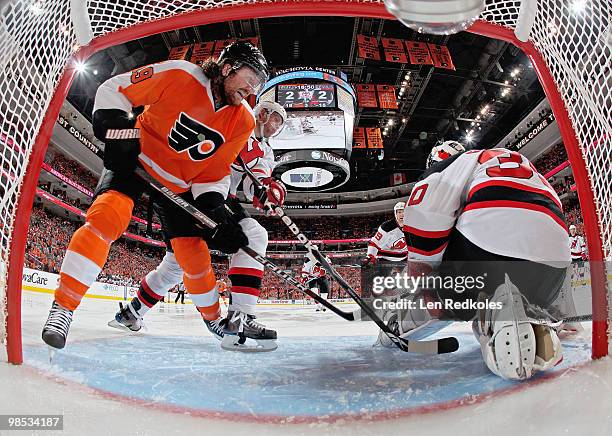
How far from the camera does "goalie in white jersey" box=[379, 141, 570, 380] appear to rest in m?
0.73

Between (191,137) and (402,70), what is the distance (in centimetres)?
798

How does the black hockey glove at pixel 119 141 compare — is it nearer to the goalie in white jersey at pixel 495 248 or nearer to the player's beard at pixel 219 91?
the player's beard at pixel 219 91

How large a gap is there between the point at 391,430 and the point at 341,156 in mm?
6562

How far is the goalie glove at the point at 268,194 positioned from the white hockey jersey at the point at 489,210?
596 millimetres

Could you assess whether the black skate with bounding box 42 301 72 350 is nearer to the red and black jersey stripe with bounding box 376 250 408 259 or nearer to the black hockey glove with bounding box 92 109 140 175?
the black hockey glove with bounding box 92 109 140 175

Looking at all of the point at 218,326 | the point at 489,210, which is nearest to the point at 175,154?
the point at 218,326

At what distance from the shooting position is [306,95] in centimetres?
582

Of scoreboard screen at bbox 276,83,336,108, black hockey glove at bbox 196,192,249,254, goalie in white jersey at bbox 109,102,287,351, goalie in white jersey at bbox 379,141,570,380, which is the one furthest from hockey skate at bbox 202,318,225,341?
scoreboard screen at bbox 276,83,336,108

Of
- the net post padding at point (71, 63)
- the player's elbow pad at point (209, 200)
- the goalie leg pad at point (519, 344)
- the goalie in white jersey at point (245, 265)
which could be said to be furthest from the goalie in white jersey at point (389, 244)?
the goalie leg pad at point (519, 344)

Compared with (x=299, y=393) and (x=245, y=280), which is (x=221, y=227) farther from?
(x=299, y=393)

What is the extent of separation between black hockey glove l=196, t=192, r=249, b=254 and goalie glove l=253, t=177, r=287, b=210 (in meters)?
0.20

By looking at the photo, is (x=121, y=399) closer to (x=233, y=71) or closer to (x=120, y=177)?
(x=120, y=177)

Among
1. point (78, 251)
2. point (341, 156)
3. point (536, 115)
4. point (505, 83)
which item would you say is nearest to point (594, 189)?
point (78, 251)

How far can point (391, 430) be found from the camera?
1.98 ft
